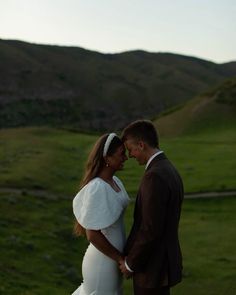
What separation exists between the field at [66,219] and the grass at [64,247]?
3 cm

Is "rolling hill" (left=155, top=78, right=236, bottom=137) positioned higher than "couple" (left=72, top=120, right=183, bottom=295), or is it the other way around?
"couple" (left=72, top=120, right=183, bottom=295)

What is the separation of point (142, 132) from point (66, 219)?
66.5 feet

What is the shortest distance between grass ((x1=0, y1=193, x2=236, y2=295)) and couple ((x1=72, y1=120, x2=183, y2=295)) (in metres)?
7.73

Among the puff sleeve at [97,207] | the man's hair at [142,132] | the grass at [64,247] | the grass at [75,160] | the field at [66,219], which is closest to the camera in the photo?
the man's hair at [142,132]

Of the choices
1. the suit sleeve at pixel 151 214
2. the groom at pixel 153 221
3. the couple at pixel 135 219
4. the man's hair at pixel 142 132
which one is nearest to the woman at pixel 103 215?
the couple at pixel 135 219

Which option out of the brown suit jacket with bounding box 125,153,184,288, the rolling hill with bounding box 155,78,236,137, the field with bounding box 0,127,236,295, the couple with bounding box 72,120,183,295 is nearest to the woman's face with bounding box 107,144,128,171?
the couple with bounding box 72,120,183,295

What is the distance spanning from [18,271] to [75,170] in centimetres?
2600

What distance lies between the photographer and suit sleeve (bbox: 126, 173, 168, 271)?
22.7ft

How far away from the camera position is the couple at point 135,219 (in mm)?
6973

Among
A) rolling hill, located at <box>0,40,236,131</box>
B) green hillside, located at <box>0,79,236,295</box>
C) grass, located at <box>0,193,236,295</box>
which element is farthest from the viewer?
rolling hill, located at <box>0,40,236,131</box>

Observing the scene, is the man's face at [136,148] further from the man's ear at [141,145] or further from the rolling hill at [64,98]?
the rolling hill at [64,98]

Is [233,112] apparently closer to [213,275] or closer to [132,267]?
[213,275]

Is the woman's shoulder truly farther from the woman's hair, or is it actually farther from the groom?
the groom

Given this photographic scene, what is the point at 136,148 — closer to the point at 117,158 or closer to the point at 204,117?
the point at 117,158
